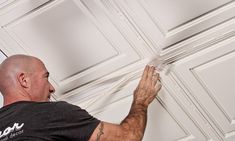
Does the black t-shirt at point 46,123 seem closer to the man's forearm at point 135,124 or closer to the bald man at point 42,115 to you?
the bald man at point 42,115

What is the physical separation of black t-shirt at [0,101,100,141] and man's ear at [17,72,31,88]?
15 cm

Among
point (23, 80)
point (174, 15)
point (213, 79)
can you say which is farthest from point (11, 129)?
point (213, 79)

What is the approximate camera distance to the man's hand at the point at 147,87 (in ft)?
5.37

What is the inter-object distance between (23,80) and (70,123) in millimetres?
318

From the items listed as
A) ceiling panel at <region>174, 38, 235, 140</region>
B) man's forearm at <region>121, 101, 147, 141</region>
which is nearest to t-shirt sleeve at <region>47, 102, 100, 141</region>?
man's forearm at <region>121, 101, 147, 141</region>

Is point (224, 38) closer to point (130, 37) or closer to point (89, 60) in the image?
point (130, 37)

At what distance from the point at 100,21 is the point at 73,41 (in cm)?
15

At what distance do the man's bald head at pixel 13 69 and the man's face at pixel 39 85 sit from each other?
2 centimetres

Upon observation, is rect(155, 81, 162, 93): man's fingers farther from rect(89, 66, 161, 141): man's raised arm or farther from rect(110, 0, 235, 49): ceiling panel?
A: rect(110, 0, 235, 49): ceiling panel

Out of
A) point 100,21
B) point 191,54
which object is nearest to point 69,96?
point 100,21

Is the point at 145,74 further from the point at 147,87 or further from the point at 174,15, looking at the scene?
the point at 174,15

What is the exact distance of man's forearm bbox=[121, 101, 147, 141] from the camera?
1.45 metres

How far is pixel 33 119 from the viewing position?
1.33 m

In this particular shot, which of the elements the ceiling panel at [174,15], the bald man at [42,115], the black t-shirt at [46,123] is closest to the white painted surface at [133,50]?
the ceiling panel at [174,15]
